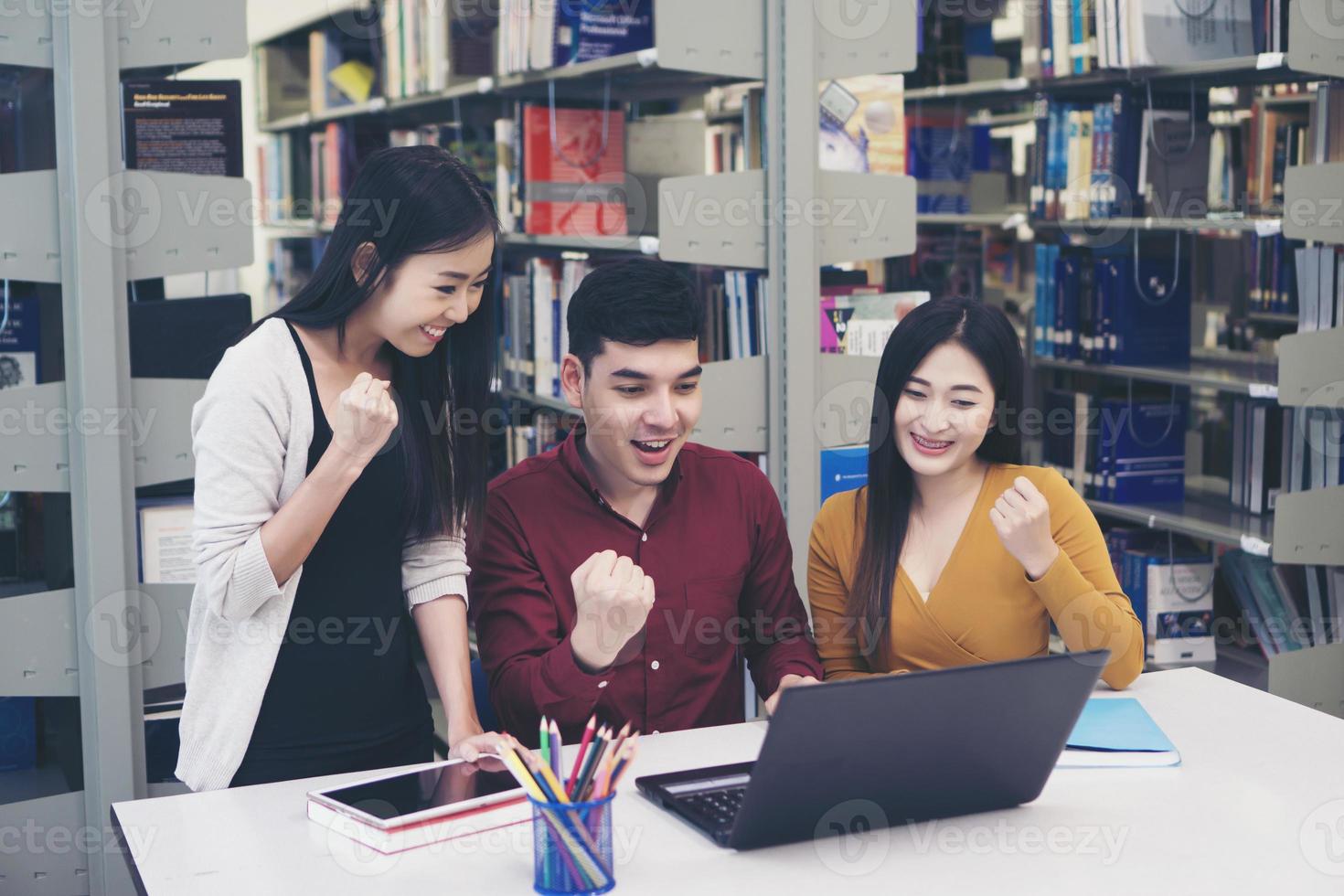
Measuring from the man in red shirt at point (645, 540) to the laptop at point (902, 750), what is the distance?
1.43 feet

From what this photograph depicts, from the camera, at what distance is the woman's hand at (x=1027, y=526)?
68.7 inches

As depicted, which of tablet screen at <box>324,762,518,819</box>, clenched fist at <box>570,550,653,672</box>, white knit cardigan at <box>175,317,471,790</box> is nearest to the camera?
tablet screen at <box>324,762,518,819</box>

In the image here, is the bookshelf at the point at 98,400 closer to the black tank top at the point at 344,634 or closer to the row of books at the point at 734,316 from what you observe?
the black tank top at the point at 344,634

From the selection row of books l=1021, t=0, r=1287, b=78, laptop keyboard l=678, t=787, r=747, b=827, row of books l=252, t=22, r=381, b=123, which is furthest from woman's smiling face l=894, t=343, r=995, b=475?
row of books l=252, t=22, r=381, b=123

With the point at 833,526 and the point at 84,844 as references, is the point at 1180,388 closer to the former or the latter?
the point at 833,526

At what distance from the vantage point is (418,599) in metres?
1.79

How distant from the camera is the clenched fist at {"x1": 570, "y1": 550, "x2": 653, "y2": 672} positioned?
1479 millimetres

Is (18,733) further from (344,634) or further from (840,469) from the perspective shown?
(840,469)

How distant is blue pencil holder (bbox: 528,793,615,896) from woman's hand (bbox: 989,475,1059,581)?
743 millimetres

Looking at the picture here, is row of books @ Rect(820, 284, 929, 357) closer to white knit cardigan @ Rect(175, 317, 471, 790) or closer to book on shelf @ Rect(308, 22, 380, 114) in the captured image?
white knit cardigan @ Rect(175, 317, 471, 790)

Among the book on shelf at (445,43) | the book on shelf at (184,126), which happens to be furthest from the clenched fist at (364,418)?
the book on shelf at (445,43)

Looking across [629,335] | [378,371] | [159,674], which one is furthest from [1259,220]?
[159,674]

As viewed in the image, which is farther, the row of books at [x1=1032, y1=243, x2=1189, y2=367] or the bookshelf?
the row of books at [x1=1032, y1=243, x2=1189, y2=367]

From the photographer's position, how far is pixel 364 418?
154cm
